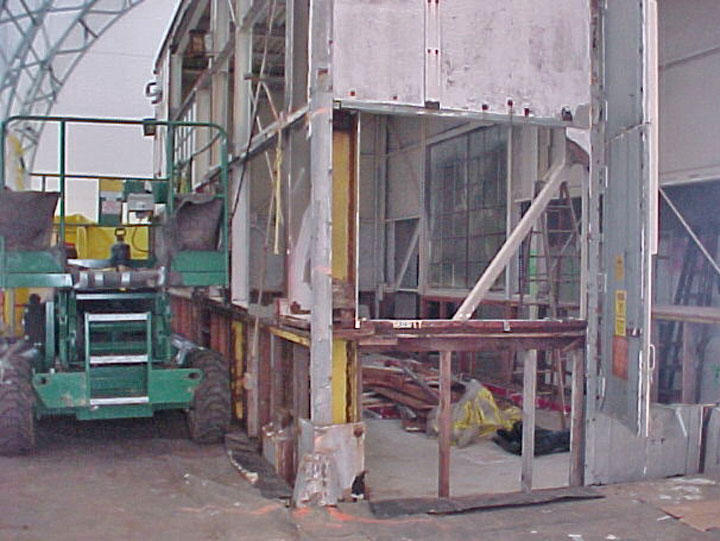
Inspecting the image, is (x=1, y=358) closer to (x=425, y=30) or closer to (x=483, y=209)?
(x=425, y=30)

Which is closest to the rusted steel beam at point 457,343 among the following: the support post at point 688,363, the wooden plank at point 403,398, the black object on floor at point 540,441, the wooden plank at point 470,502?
the wooden plank at point 470,502

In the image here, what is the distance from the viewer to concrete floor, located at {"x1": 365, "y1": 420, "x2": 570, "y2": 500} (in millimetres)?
7361

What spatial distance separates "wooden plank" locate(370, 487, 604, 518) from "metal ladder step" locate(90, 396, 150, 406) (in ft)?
10.9

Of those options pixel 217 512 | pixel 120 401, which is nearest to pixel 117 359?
pixel 120 401

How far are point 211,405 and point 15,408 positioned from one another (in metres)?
1.87

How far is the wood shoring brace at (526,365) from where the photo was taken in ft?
20.9

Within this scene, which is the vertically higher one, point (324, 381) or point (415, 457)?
point (324, 381)

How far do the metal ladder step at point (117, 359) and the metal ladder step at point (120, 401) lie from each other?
367 mm

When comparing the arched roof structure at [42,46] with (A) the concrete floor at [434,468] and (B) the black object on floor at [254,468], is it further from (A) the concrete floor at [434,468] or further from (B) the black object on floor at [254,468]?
(A) the concrete floor at [434,468]

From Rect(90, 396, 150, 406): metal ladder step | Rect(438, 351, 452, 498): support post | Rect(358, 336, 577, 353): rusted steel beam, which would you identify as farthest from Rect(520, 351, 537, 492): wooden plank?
Rect(90, 396, 150, 406): metal ladder step

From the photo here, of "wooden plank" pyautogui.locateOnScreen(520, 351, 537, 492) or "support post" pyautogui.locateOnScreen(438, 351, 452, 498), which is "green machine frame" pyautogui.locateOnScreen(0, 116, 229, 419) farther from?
"wooden plank" pyautogui.locateOnScreen(520, 351, 537, 492)

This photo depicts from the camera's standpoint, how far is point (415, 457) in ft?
27.8

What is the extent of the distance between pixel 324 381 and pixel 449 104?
231 centimetres

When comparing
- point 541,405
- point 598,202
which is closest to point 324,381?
point 598,202
